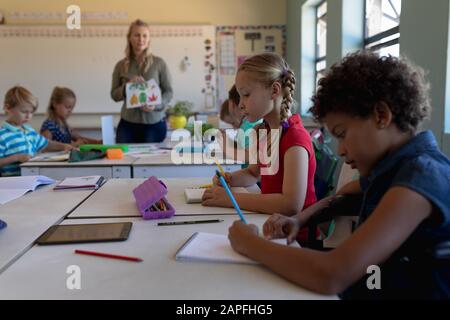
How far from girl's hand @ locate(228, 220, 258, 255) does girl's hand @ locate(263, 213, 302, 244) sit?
0.34 ft

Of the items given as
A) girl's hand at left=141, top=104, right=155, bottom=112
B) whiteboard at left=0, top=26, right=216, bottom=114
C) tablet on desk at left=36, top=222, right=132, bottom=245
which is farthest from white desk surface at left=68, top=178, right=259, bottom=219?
whiteboard at left=0, top=26, right=216, bottom=114

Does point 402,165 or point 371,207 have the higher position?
point 402,165

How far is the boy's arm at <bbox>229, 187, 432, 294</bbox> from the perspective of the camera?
2.29 feet

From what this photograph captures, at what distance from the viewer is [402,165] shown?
80 centimetres

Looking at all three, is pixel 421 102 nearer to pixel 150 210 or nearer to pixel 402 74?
pixel 402 74

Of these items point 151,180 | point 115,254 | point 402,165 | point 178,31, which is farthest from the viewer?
point 178,31

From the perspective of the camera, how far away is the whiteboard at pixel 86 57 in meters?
5.39

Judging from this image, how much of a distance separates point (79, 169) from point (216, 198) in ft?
4.20

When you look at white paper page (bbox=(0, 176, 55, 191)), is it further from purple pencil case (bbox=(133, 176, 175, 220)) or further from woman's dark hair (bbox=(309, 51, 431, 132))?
woman's dark hair (bbox=(309, 51, 431, 132))

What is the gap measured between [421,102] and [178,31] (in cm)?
495

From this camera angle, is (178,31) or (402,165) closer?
(402,165)

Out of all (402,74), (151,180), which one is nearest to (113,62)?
(151,180)

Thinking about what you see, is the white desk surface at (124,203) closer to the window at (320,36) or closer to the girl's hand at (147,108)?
the girl's hand at (147,108)

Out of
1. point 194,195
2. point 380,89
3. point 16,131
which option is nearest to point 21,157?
point 16,131
